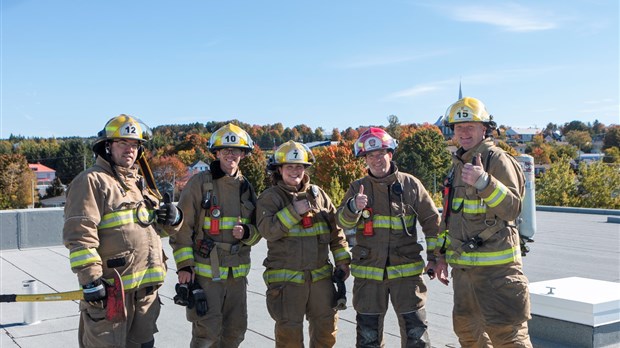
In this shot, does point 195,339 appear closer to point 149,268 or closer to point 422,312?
point 149,268

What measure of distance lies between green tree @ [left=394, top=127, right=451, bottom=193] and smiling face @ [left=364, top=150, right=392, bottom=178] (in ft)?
226

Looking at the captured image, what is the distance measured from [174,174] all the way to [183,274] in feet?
298

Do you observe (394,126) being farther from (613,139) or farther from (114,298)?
(114,298)

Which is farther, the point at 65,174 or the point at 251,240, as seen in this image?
the point at 65,174

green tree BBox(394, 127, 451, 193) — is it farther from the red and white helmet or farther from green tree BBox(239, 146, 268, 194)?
the red and white helmet

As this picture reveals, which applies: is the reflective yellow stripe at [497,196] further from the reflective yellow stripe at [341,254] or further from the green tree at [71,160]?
the green tree at [71,160]

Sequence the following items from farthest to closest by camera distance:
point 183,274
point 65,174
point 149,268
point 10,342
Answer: point 65,174
point 10,342
point 183,274
point 149,268

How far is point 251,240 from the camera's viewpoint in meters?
4.70

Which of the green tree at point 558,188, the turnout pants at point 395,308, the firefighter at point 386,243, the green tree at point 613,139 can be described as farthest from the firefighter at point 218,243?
the green tree at point 613,139

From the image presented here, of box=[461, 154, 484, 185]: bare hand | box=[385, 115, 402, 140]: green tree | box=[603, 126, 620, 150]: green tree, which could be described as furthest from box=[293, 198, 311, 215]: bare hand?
box=[603, 126, 620, 150]: green tree

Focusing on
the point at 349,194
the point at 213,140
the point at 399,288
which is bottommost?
the point at 399,288

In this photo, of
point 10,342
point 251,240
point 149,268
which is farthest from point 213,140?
point 10,342

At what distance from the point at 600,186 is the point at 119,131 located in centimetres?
3002

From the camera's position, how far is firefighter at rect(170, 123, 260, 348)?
4.43 m
